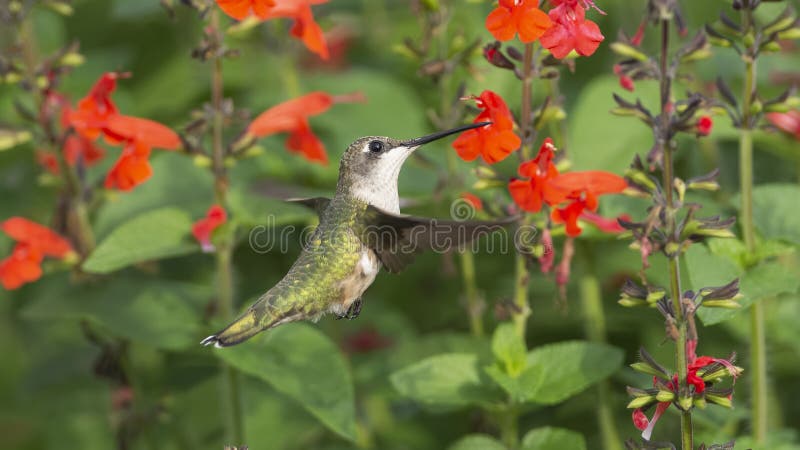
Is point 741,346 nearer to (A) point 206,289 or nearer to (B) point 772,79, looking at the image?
(B) point 772,79

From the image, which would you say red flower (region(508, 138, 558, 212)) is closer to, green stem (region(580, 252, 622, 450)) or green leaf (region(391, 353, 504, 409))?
green leaf (region(391, 353, 504, 409))

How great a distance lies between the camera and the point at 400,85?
15.9 feet

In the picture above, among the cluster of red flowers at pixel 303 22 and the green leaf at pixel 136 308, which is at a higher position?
the cluster of red flowers at pixel 303 22

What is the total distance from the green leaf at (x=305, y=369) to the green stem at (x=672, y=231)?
95cm

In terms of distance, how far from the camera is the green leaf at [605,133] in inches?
137

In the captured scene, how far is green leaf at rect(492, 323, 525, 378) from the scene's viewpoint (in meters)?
2.74

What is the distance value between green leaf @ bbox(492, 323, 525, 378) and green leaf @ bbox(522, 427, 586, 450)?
175 mm

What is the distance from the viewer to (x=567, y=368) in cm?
285

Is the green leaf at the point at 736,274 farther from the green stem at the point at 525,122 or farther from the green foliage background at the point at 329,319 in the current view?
the green stem at the point at 525,122

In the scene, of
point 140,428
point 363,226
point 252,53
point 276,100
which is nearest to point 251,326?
point 363,226

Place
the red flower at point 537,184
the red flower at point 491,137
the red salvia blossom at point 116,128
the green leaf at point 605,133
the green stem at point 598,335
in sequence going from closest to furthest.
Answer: the red flower at point 491,137 < the red flower at point 537,184 < the red salvia blossom at point 116,128 < the green stem at point 598,335 < the green leaf at point 605,133

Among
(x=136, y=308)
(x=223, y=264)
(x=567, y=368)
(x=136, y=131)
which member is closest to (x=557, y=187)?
(x=567, y=368)

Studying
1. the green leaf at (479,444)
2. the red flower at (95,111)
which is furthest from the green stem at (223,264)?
the green leaf at (479,444)

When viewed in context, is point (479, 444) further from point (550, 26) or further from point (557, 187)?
point (550, 26)
